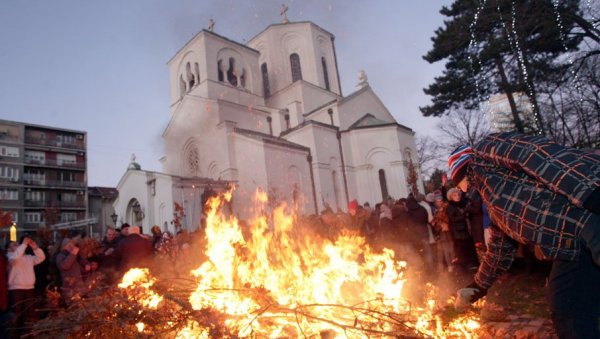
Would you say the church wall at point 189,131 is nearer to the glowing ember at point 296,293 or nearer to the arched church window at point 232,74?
the arched church window at point 232,74

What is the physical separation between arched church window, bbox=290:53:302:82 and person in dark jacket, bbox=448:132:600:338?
33.6 m

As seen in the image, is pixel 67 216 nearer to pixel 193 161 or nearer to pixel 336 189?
pixel 193 161

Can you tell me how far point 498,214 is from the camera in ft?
8.41

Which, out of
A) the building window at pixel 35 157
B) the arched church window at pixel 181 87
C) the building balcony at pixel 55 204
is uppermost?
the building window at pixel 35 157

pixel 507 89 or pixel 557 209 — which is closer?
pixel 557 209

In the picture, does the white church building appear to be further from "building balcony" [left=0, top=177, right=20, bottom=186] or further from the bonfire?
"building balcony" [left=0, top=177, right=20, bottom=186]

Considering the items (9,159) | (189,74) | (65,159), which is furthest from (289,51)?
(9,159)

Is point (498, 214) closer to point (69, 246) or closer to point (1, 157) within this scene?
point (69, 246)

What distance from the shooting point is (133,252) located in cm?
720

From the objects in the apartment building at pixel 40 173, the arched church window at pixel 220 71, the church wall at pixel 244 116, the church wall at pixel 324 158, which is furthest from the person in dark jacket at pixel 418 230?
the apartment building at pixel 40 173

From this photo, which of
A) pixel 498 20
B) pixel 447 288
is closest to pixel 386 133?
pixel 498 20

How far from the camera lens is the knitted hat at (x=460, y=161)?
2.81m

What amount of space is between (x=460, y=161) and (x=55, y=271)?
784cm

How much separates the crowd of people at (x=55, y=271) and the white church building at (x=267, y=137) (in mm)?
15016
